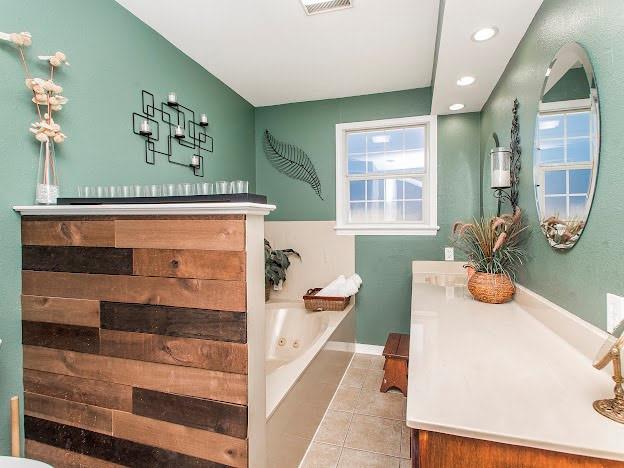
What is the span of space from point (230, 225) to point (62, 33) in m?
1.52

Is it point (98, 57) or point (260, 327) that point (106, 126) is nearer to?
point (98, 57)

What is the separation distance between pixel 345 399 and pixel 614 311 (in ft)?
6.12

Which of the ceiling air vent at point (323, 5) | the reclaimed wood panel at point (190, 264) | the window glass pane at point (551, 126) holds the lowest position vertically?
the reclaimed wood panel at point (190, 264)

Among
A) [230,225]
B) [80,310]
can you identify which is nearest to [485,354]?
[230,225]

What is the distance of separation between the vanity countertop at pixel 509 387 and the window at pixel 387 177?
1.79m

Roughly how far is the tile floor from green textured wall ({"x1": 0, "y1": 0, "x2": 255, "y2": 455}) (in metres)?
1.56

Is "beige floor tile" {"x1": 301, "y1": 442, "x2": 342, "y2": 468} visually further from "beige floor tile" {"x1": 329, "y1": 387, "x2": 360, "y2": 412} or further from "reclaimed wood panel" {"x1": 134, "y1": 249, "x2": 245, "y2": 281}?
"reclaimed wood panel" {"x1": 134, "y1": 249, "x2": 245, "y2": 281}

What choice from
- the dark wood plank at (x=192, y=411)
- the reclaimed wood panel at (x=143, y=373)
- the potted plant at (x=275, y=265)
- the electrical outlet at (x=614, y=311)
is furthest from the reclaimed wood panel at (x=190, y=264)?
the potted plant at (x=275, y=265)

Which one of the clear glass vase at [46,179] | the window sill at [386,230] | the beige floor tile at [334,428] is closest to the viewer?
the clear glass vase at [46,179]

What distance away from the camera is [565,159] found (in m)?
1.39

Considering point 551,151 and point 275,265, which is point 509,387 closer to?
point 551,151

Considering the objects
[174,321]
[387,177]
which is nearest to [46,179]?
[174,321]

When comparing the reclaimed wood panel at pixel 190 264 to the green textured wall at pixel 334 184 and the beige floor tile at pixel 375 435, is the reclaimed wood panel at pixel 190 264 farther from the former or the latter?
the green textured wall at pixel 334 184

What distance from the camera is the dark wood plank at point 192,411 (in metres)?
1.16
